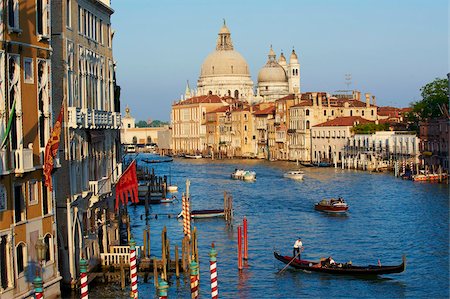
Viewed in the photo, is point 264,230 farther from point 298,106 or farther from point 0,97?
point 298,106

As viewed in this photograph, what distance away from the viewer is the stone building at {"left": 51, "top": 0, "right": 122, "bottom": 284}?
609 inches

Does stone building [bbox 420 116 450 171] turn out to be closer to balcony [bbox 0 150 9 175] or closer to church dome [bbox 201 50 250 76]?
balcony [bbox 0 150 9 175]

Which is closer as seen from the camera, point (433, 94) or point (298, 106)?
point (433, 94)

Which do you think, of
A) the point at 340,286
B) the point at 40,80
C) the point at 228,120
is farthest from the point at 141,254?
the point at 228,120

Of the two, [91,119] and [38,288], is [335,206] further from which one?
[38,288]

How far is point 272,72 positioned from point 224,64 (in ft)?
22.9

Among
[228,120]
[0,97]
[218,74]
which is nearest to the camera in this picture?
[0,97]

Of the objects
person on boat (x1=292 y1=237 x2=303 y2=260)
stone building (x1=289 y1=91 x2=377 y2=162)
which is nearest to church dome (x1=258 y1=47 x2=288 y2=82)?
stone building (x1=289 y1=91 x2=377 y2=162)

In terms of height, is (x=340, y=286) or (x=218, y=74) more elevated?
(x=218, y=74)

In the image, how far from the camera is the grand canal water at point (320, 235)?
750 inches

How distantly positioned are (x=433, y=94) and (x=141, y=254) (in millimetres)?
45463

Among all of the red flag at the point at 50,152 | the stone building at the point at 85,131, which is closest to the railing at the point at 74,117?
the stone building at the point at 85,131

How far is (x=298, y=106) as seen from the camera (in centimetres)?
7694

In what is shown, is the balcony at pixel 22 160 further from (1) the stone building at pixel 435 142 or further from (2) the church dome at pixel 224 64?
→ (2) the church dome at pixel 224 64
